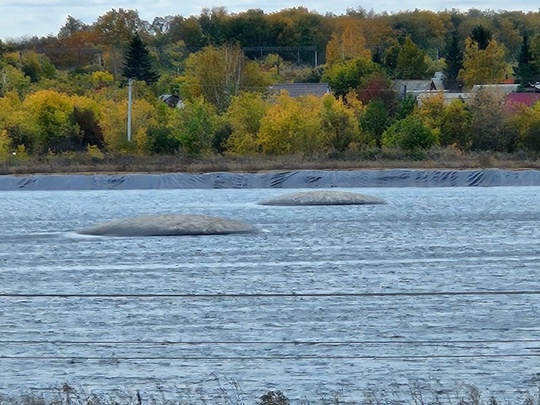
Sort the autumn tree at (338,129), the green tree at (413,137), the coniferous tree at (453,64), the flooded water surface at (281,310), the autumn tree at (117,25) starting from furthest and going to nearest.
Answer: the autumn tree at (117,25) < the coniferous tree at (453,64) < the autumn tree at (338,129) < the green tree at (413,137) < the flooded water surface at (281,310)

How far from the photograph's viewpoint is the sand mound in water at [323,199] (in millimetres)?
27141

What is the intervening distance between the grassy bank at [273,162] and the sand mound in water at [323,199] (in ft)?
32.9

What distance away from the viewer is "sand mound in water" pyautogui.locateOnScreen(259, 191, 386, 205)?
1069 inches

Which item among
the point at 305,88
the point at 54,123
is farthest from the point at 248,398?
the point at 305,88

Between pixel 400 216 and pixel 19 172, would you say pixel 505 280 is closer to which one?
pixel 400 216

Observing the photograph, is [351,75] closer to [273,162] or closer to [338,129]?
[338,129]

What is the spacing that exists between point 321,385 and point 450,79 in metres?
67.7

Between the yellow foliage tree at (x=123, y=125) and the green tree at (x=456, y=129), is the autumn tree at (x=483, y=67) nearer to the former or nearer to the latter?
the green tree at (x=456, y=129)

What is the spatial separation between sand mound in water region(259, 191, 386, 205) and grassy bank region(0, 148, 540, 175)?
10043 mm

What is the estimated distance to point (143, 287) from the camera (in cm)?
1466

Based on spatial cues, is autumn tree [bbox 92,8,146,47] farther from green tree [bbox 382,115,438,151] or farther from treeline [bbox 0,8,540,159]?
green tree [bbox 382,115,438,151]

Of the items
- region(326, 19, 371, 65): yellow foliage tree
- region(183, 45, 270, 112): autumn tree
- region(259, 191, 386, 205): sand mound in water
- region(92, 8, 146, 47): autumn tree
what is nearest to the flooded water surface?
region(259, 191, 386, 205): sand mound in water

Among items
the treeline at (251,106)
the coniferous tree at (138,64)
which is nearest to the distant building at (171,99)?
the treeline at (251,106)

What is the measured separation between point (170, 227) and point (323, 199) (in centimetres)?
701
